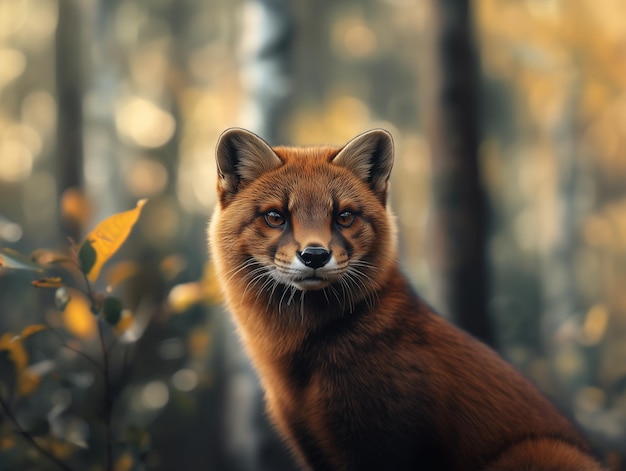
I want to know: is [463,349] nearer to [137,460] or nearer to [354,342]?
[354,342]

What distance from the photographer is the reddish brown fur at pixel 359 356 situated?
3.37 m

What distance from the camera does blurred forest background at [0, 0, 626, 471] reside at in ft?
18.2

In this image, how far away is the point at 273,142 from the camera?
6.43 m

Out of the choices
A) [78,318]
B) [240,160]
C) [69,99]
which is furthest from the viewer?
[69,99]

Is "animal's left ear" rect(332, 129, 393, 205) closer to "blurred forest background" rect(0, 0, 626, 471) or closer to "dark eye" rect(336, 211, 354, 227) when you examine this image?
"dark eye" rect(336, 211, 354, 227)

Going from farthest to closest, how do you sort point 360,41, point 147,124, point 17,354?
point 360,41, point 147,124, point 17,354

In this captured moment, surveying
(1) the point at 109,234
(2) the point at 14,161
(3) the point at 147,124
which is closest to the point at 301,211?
(1) the point at 109,234

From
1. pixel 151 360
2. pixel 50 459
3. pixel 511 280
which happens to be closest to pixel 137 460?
pixel 50 459

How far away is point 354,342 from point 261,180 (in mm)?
1007

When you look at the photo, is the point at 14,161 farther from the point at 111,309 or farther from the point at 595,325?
the point at 111,309

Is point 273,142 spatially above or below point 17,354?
above

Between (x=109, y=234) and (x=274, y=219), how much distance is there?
2.94ft

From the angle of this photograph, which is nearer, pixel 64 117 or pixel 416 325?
pixel 416 325

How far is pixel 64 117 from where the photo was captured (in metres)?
12.1
